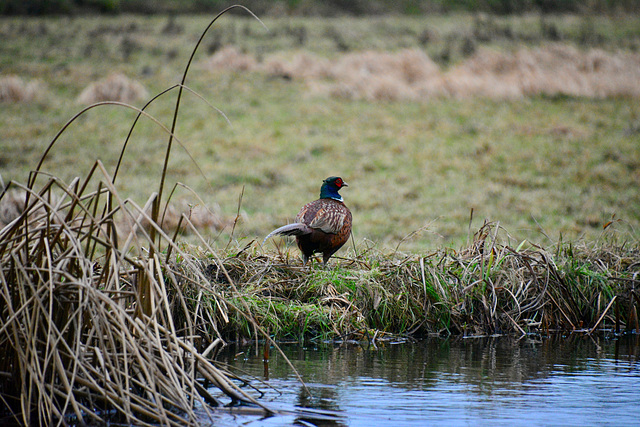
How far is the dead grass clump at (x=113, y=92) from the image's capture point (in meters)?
19.3

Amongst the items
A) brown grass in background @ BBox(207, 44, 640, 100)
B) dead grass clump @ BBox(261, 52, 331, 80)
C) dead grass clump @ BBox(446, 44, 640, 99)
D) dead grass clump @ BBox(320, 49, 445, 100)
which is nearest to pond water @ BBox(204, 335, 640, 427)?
dead grass clump @ BBox(320, 49, 445, 100)

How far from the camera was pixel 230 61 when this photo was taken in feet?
78.2

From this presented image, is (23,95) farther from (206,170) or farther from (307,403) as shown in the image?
(307,403)

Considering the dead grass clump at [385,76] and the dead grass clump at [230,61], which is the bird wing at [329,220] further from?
the dead grass clump at [230,61]

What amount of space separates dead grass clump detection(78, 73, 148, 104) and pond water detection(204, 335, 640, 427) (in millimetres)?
15080

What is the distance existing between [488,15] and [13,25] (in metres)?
20.5

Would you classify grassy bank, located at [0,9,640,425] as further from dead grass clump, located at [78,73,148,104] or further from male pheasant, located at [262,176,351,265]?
male pheasant, located at [262,176,351,265]

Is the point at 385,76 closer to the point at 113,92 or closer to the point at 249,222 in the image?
the point at 113,92

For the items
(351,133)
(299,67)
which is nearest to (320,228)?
(351,133)

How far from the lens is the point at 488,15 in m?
33.3

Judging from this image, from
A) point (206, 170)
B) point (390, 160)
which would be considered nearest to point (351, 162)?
point (390, 160)

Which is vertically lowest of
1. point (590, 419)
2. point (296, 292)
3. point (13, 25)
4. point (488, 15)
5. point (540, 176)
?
point (590, 419)

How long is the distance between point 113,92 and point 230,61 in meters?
5.51

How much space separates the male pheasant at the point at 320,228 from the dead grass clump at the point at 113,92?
1397cm
